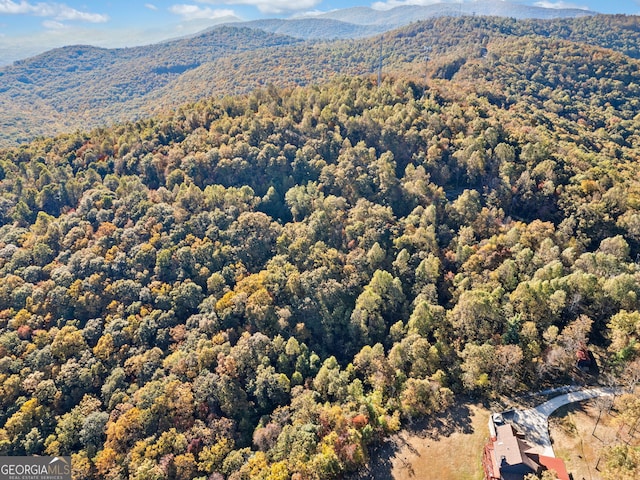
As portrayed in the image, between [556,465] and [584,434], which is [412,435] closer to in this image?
[556,465]

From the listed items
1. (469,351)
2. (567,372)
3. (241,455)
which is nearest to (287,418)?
(241,455)

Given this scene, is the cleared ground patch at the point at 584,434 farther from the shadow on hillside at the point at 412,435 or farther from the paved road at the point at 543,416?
the shadow on hillside at the point at 412,435

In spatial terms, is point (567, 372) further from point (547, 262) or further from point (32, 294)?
point (32, 294)

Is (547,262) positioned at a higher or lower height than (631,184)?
lower

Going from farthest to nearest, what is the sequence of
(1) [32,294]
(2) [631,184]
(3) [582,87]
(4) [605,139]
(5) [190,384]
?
1. (3) [582,87]
2. (4) [605,139]
3. (2) [631,184]
4. (1) [32,294]
5. (5) [190,384]

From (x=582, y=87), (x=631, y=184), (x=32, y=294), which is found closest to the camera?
(x=32, y=294)

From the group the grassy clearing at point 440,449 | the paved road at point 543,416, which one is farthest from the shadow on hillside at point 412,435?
the paved road at point 543,416

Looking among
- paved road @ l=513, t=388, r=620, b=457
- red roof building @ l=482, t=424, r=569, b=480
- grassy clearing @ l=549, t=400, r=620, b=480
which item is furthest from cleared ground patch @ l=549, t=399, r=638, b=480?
red roof building @ l=482, t=424, r=569, b=480

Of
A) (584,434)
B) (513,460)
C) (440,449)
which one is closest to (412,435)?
(440,449)
